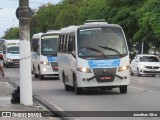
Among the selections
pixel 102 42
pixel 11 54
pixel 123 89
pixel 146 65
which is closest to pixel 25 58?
pixel 102 42

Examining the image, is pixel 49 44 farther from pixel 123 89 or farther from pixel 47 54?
pixel 123 89

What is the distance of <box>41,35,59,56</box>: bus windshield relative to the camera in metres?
33.2

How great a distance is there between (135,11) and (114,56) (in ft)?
103

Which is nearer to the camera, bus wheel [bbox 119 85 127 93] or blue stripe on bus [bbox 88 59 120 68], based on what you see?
blue stripe on bus [bbox 88 59 120 68]

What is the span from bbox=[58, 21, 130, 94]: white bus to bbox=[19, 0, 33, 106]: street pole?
4.72 m

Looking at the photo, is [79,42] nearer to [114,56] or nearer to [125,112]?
[114,56]

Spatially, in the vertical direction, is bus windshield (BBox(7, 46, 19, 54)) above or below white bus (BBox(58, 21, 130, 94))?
below

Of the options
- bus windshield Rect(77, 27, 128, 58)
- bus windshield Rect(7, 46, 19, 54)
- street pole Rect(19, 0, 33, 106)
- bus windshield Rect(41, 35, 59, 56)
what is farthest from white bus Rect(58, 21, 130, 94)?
bus windshield Rect(7, 46, 19, 54)

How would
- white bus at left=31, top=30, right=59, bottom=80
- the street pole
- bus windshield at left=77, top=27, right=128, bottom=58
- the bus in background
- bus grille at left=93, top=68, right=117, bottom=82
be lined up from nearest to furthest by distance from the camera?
the street pole, bus grille at left=93, top=68, right=117, bottom=82, bus windshield at left=77, top=27, right=128, bottom=58, white bus at left=31, top=30, right=59, bottom=80, the bus in background

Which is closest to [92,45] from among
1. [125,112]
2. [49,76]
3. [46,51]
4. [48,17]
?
[125,112]

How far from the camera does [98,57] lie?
67.2ft

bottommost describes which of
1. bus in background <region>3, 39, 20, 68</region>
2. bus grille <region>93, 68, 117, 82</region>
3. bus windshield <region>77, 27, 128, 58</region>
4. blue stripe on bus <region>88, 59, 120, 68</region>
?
bus in background <region>3, 39, 20, 68</region>

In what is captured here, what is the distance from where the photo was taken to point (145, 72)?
38.7m

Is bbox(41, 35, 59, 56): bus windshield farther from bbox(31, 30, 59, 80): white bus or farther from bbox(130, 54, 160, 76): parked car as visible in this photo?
bbox(130, 54, 160, 76): parked car
